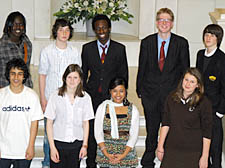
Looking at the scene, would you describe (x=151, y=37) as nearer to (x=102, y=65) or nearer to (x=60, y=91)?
(x=102, y=65)

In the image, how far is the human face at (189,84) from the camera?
14.9 feet

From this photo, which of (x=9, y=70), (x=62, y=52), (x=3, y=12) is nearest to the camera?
(x=9, y=70)

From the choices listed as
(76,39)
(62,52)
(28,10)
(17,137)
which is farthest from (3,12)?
(17,137)

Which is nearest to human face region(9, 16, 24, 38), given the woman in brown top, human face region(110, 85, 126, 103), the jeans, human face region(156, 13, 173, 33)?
the jeans

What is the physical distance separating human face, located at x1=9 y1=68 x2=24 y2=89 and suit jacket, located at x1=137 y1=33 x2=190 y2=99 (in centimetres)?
127

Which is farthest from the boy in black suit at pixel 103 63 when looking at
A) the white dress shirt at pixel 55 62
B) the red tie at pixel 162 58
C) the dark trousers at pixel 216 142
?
the dark trousers at pixel 216 142

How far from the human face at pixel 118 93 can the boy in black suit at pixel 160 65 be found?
0.43m

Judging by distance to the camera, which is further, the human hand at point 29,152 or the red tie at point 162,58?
the red tie at point 162,58

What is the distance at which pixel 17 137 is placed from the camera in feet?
14.9

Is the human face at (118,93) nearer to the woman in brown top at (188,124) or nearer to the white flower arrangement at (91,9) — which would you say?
the woman in brown top at (188,124)

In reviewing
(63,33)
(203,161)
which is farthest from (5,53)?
(203,161)

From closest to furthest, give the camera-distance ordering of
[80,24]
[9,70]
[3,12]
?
[9,70], [3,12], [80,24]

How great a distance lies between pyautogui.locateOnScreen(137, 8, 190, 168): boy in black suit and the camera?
500 centimetres

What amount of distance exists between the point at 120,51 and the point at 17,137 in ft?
4.42
